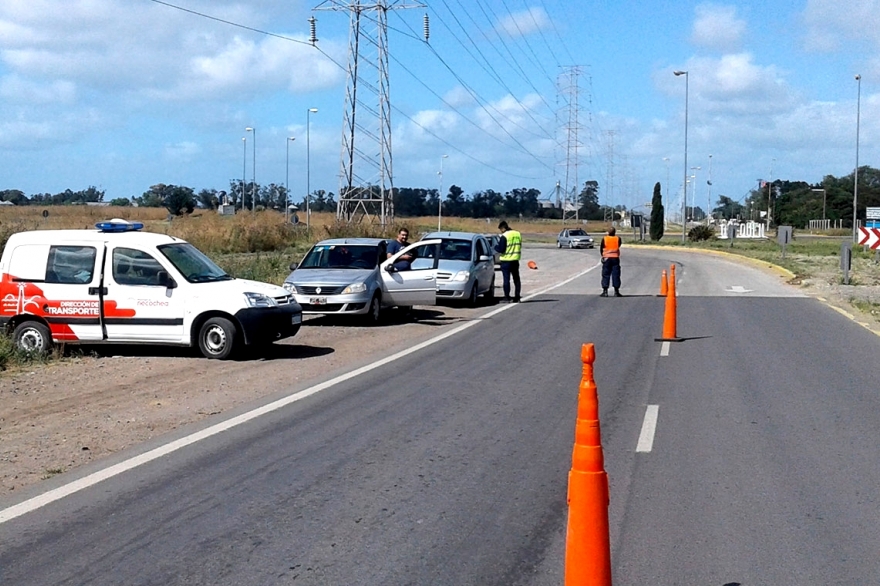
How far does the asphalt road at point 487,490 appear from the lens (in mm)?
5742

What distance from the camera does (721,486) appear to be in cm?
748

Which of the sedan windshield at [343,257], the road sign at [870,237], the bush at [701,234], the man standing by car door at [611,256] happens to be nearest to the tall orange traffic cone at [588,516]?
the sedan windshield at [343,257]

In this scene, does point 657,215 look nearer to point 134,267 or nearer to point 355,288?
point 355,288

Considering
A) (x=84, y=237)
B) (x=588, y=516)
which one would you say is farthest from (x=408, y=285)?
(x=588, y=516)

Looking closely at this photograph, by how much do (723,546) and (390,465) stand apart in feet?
9.59

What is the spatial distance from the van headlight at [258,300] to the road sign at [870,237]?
2246cm

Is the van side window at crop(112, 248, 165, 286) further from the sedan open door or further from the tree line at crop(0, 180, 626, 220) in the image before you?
the tree line at crop(0, 180, 626, 220)

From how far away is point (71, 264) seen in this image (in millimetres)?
14258

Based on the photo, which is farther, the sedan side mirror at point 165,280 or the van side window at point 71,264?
the van side window at point 71,264

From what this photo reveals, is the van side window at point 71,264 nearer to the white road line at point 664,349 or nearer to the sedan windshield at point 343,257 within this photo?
the sedan windshield at point 343,257

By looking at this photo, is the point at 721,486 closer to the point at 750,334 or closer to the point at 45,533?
the point at 45,533

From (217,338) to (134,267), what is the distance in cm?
155

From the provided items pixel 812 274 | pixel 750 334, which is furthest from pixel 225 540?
pixel 812 274

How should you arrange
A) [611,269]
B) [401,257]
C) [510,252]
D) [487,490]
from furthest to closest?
[611,269] → [510,252] → [401,257] → [487,490]
